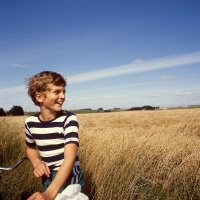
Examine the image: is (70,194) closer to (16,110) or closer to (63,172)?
(63,172)

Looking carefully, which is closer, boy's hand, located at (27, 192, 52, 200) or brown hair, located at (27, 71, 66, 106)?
boy's hand, located at (27, 192, 52, 200)

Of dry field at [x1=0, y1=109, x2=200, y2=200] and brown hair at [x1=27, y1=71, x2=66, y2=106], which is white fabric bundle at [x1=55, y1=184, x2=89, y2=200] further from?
dry field at [x1=0, y1=109, x2=200, y2=200]

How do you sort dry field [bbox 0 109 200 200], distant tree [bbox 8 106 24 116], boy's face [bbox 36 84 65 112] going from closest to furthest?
boy's face [bbox 36 84 65 112] < dry field [bbox 0 109 200 200] < distant tree [bbox 8 106 24 116]

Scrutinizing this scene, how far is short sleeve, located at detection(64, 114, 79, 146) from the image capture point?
185 cm

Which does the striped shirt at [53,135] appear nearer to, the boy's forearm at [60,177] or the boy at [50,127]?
the boy at [50,127]

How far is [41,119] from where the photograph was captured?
2.13 meters

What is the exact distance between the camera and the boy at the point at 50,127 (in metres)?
2.01

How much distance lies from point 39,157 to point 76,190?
497 millimetres

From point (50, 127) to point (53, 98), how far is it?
209 millimetres

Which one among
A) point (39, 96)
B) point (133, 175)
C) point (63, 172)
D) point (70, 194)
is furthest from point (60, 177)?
point (133, 175)

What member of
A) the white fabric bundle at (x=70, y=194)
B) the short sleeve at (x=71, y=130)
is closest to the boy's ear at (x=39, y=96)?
the short sleeve at (x=71, y=130)

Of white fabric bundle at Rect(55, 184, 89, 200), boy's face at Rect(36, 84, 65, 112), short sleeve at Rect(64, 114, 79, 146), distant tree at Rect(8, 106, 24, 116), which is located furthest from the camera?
distant tree at Rect(8, 106, 24, 116)

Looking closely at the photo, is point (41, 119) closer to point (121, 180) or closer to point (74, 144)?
point (74, 144)

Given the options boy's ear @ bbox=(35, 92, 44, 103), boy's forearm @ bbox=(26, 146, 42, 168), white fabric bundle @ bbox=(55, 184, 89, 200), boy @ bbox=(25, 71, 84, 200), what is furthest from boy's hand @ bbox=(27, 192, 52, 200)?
boy's ear @ bbox=(35, 92, 44, 103)
